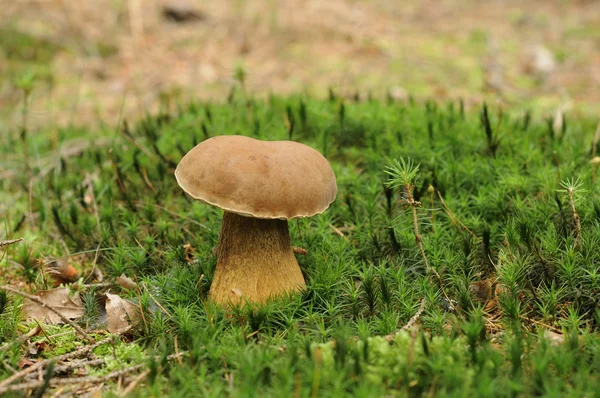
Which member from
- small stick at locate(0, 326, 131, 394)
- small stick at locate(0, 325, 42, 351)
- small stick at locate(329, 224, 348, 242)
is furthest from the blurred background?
small stick at locate(0, 326, 131, 394)

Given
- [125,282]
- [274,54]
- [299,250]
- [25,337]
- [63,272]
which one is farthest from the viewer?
[274,54]

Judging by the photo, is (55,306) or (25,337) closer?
(25,337)

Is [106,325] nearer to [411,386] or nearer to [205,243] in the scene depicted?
[205,243]

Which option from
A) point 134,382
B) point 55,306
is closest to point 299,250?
point 134,382

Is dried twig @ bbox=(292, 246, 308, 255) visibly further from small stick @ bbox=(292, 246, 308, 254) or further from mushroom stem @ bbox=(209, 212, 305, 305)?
mushroom stem @ bbox=(209, 212, 305, 305)

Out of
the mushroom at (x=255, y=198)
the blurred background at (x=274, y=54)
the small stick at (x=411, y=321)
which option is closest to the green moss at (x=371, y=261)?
the small stick at (x=411, y=321)

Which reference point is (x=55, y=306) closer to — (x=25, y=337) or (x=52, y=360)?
(x=25, y=337)

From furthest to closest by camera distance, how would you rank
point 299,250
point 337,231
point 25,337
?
point 337,231
point 299,250
point 25,337
